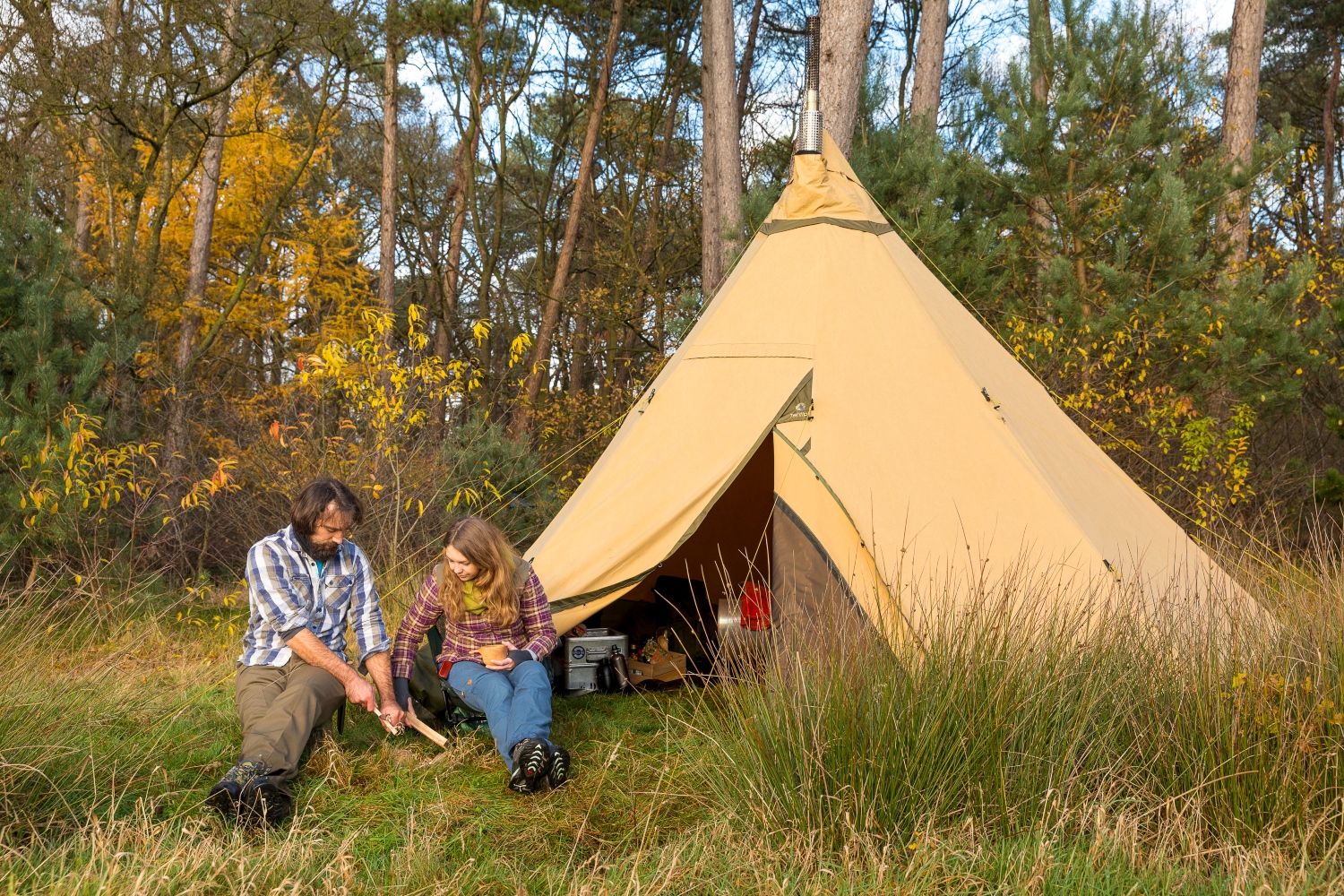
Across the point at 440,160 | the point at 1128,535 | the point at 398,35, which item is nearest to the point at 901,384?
the point at 1128,535

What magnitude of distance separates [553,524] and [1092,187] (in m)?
4.92

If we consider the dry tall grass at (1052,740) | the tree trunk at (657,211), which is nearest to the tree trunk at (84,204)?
the tree trunk at (657,211)

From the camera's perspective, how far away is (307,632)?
3.48m

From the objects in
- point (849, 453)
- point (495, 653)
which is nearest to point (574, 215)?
point (849, 453)

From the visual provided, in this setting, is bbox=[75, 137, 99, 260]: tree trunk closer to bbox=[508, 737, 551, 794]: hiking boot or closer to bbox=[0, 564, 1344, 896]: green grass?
bbox=[0, 564, 1344, 896]: green grass

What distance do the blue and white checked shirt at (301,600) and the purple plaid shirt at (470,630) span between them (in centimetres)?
9

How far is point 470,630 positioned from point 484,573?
0.25m

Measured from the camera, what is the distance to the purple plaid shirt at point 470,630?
3.75m

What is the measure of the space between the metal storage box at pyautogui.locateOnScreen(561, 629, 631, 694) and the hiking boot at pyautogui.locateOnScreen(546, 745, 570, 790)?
1.28 meters

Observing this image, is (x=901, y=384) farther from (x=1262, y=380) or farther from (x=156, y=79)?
(x=156, y=79)

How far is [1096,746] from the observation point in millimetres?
2721

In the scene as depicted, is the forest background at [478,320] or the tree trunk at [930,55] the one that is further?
the tree trunk at [930,55]

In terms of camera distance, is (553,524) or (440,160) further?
(440,160)

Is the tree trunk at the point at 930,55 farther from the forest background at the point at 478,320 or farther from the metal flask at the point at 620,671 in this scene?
the metal flask at the point at 620,671
